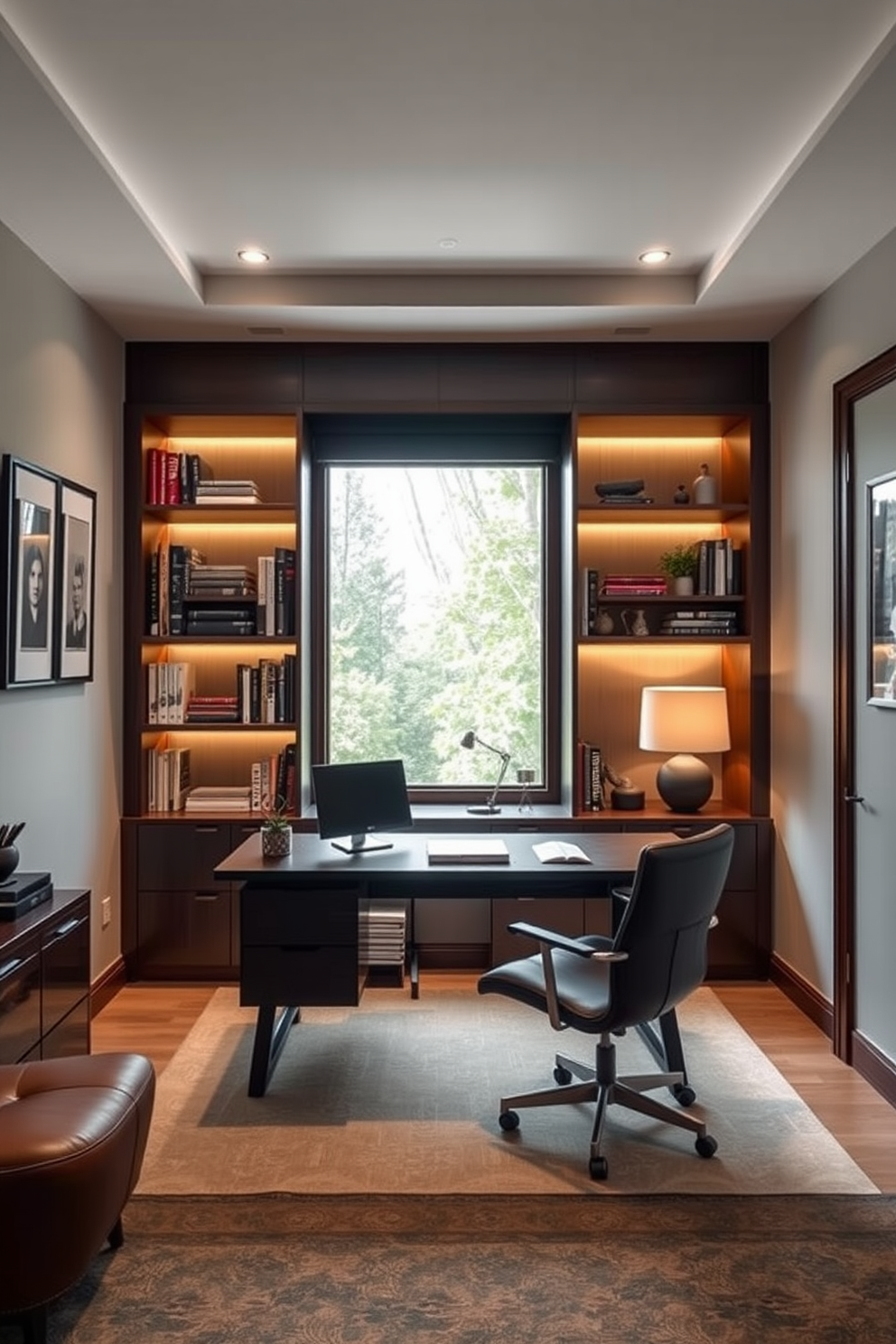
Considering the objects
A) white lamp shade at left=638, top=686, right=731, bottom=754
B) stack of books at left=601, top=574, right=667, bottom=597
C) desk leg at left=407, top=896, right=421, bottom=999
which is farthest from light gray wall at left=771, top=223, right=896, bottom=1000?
desk leg at left=407, top=896, right=421, bottom=999

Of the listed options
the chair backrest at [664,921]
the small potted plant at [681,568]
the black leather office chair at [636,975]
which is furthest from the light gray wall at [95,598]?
the small potted plant at [681,568]

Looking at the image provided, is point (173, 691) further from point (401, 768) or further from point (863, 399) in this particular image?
point (863, 399)

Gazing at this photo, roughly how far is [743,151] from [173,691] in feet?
10.1

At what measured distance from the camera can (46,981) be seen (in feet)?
8.74

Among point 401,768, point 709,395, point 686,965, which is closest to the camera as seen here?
point 686,965

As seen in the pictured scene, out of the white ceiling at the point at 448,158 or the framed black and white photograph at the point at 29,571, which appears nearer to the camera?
the white ceiling at the point at 448,158

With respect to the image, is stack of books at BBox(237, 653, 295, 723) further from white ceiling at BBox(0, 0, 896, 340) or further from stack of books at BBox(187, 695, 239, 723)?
white ceiling at BBox(0, 0, 896, 340)

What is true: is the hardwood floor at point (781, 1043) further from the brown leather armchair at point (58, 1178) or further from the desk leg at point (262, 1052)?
the brown leather armchair at point (58, 1178)

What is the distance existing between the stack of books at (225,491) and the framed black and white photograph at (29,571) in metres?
0.95

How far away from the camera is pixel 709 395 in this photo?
430cm

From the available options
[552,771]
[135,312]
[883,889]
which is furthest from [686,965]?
[135,312]

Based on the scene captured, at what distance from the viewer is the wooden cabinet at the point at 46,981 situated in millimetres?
2465

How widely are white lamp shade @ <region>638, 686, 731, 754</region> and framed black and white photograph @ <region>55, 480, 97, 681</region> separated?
234cm

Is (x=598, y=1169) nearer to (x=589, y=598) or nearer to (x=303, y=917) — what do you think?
(x=303, y=917)
